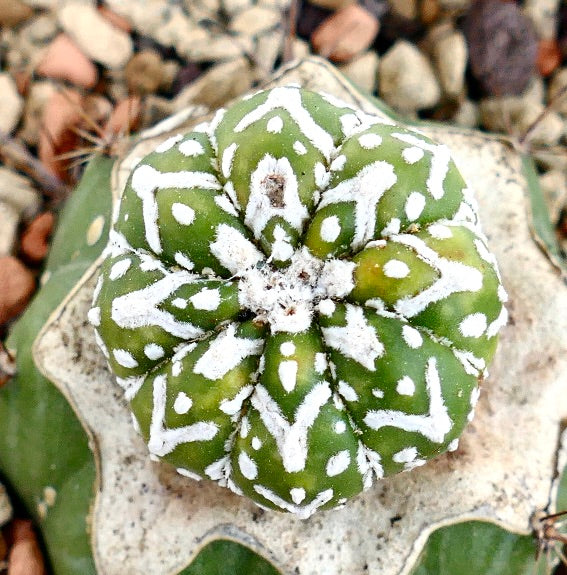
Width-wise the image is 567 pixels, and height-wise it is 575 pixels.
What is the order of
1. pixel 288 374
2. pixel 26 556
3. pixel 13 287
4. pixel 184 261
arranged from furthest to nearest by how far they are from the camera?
pixel 13 287 → pixel 26 556 → pixel 184 261 → pixel 288 374

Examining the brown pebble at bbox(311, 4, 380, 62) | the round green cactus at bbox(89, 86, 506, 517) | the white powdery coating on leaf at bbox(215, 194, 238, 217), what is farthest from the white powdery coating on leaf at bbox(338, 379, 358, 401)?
the brown pebble at bbox(311, 4, 380, 62)

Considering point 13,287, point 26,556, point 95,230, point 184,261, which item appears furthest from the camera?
point 13,287

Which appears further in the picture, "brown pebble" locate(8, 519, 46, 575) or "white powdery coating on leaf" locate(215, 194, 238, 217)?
"brown pebble" locate(8, 519, 46, 575)

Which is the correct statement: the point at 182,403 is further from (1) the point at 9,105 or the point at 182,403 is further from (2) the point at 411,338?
(1) the point at 9,105

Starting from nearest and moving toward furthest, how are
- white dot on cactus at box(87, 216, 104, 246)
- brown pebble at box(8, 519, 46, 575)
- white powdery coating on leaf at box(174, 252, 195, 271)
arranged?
white powdery coating on leaf at box(174, 252, 195, 271) < white dot on cactus at box(87, 216, 104, 246) < brown pebble at box(8, 519, 46, 575)

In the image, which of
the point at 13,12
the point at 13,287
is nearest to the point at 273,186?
the point at 13,287

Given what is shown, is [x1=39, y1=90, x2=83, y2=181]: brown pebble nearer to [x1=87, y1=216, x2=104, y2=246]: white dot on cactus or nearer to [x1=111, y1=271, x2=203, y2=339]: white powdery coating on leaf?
[x1=87, y1=216, x2=104, y2=246]: white dot on cactus

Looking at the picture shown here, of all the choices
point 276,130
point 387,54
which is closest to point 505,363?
point 276,130
